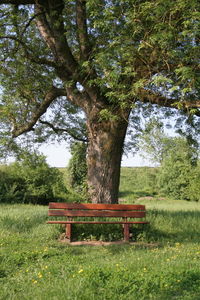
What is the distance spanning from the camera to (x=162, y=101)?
Result: 30.9 feet

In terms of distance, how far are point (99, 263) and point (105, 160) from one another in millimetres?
4461

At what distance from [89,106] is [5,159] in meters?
6.71

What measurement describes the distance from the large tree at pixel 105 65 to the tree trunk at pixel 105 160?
31 millimetres

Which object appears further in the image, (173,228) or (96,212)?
(173,228)

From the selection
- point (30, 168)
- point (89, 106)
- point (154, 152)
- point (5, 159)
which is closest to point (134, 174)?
point (154, 152)

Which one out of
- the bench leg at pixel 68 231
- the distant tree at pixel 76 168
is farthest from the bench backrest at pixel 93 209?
the distant tree at pixel 76 168

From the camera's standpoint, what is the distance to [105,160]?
9516 mm

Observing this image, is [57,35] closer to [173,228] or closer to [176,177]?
[173,228]

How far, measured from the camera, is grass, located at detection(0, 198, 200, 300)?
3.65 meters

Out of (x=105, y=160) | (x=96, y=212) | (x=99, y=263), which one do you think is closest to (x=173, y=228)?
(x=96, y=212)

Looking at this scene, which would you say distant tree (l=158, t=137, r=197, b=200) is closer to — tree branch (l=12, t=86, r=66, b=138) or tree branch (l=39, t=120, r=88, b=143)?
tree branch (l=39, t=120, r=88, b=143)

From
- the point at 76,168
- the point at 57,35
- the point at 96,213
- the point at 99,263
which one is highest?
the point at 57,35

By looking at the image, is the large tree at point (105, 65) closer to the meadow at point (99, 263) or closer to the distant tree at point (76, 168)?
the meadow at point (99, 263)

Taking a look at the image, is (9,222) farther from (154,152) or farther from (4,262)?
(154,152)
